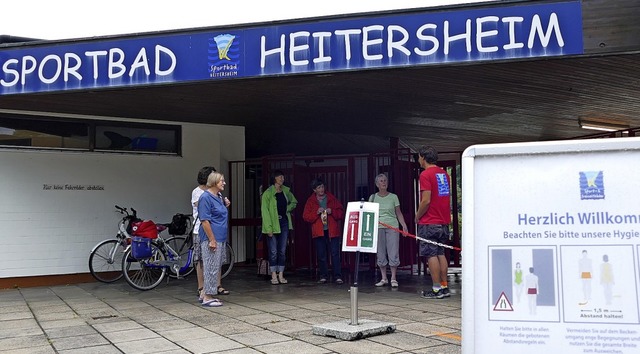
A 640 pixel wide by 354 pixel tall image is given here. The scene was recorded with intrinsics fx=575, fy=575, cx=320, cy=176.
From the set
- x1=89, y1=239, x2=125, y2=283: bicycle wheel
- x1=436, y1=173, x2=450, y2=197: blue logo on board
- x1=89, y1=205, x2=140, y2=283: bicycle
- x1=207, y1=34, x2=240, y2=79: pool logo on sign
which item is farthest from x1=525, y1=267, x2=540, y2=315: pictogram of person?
x1=89, y1=239, x2=125, y2=283: bicycle wheel

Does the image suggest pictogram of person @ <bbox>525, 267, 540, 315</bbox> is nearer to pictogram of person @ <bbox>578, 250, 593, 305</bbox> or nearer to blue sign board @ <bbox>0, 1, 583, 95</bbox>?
pictogram of person @ <bbox>578, 250, 593, 305</bbox>

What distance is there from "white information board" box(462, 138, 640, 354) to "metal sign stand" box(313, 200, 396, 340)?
252cm

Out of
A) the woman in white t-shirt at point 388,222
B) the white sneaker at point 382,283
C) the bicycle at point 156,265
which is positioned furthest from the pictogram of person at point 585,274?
the white sneaker at point 382,283

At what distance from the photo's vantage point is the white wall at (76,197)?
30.1ft

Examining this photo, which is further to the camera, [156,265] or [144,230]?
[156,265]

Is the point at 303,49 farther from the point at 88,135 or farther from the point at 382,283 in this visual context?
the point at 88,135

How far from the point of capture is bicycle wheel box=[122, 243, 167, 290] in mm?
8555

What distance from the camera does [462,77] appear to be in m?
7.07

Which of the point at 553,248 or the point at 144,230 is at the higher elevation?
the point at 553,248

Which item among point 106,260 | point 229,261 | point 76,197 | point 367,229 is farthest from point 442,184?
point 76,197

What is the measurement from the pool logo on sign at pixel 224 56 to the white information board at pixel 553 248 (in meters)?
4.52

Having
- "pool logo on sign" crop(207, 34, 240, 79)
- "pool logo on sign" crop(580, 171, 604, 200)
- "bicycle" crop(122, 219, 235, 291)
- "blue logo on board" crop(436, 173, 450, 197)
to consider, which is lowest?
"bicycle" crop(122, 219, 235, 291)

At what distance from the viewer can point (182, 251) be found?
9844 millimetres

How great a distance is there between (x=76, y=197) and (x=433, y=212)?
6075 mm
